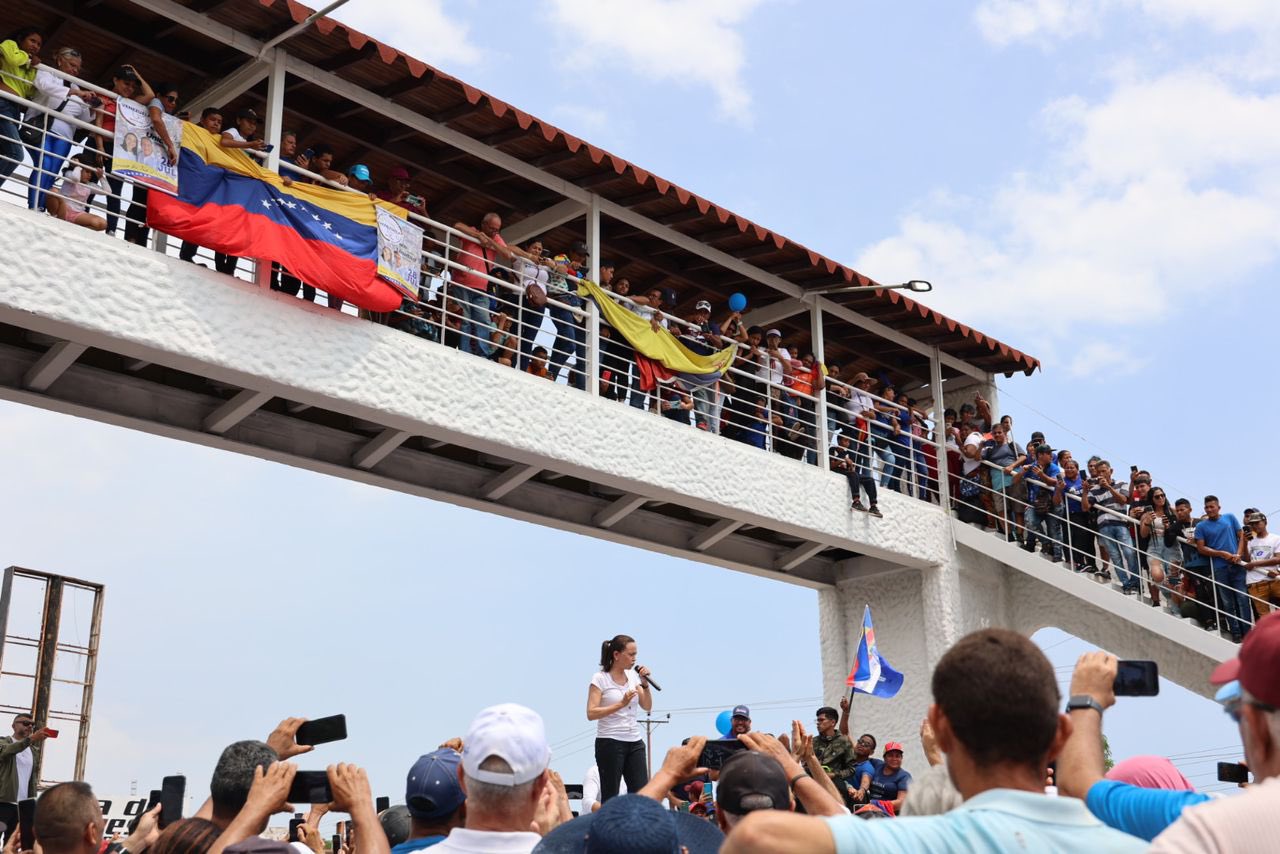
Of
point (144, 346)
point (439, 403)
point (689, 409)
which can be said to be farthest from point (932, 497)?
point (144, 346)

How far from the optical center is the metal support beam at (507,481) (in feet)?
38.9

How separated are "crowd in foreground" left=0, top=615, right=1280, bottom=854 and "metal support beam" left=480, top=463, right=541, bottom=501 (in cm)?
721

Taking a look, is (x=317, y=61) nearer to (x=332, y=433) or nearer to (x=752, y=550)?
(x=332, y=433)

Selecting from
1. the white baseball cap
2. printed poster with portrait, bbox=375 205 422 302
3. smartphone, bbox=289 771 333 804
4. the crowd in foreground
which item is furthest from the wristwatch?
printed poster with portrait, bbox=375 205 422 302

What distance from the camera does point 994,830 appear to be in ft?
6.76

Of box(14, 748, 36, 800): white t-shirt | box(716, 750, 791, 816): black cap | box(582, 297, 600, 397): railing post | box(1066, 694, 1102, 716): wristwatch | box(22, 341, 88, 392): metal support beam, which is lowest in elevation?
box(716, 750, 791, 816): black cap

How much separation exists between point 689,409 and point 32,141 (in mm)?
6050

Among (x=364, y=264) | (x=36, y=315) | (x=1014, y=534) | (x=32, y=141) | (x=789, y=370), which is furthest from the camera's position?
(x=1014, y=534)

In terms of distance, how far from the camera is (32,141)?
369 inches

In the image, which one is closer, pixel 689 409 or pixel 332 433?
pixel 332 433

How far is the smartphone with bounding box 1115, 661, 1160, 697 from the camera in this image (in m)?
2.81

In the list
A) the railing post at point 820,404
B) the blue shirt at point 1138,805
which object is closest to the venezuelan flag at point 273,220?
the railing post at point 820,404

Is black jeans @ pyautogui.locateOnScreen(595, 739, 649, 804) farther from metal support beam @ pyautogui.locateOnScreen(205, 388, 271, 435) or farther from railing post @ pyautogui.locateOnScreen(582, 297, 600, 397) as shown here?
railing post @ pyautogui.locateOnScreen(582, 297, 600, 397)

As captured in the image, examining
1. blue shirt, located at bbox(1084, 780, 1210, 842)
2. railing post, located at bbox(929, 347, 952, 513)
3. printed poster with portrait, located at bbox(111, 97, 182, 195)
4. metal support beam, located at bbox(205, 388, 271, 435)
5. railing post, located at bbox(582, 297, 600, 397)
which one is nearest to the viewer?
blue shirt, located at bbox(1084, 780, 1210, 842)
